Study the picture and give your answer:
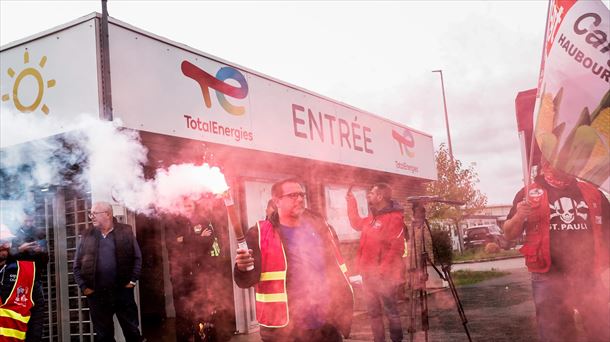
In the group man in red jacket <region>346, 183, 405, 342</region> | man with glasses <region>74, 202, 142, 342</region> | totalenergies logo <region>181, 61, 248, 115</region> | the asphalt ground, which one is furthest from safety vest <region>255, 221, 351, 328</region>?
totalenergies logo <region>181, 61, 248, 115</region>

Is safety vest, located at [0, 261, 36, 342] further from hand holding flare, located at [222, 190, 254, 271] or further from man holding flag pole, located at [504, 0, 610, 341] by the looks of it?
man holding flag pole, located at [504, 0, 610, 341]

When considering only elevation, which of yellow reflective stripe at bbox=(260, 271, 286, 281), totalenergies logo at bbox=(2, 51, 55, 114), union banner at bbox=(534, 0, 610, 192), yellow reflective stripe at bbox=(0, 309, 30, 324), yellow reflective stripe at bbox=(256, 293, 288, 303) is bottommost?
yellow reflective stripe at bbox=(0, 309, 30, 324)

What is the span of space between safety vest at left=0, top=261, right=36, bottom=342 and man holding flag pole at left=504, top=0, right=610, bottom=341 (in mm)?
4655

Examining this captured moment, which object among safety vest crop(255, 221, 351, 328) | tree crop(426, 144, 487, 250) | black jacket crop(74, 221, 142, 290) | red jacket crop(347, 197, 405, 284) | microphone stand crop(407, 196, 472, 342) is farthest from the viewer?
tree crop(426, 144, 487, 250)

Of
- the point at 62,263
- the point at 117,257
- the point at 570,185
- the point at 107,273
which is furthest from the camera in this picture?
the point at 62,263

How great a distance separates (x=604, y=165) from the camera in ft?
12.3

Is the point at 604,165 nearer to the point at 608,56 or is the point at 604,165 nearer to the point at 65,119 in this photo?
the point at 608,56

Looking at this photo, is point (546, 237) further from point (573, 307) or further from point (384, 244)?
point (384, 244)

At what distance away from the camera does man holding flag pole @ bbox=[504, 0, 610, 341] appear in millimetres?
3809

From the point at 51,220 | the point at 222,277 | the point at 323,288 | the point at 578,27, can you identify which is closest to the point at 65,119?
the point at 51,220

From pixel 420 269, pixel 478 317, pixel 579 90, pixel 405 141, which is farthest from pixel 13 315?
pixel 405 141

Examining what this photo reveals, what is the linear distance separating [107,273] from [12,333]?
1155 mm

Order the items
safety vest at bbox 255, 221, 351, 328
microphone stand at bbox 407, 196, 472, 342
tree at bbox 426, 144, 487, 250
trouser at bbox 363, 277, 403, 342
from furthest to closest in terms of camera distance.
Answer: tree at bbox 426, 144, 487, 250 → trouser at bbox 363, 277, 403, 342 → microphone stand at bbox 407, 196, 472, 342 → safety vest at bbox 255, 221, 351, 328

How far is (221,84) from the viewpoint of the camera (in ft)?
24.6
